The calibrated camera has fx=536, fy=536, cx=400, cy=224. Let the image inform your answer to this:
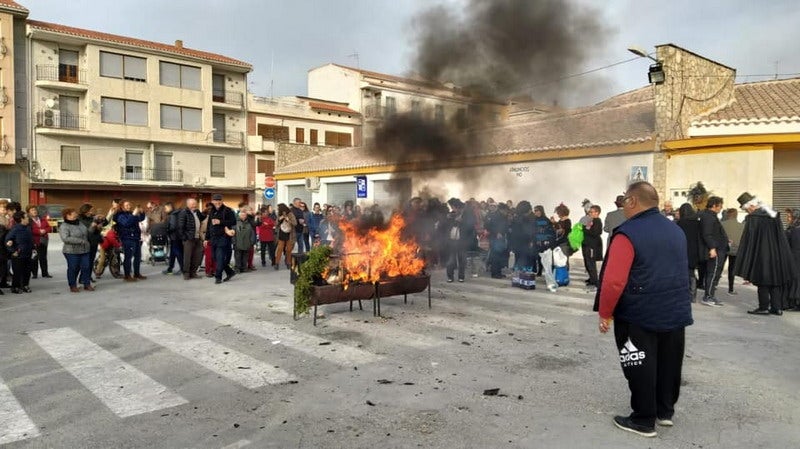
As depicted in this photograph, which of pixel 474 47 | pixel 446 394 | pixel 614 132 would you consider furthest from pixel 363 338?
pixel 614 132

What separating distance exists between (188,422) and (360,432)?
132 centimetres

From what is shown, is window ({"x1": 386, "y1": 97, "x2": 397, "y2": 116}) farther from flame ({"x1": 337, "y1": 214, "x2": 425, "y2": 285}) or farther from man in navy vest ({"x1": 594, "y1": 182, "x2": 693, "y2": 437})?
man in navy vest ({"x1": 594, "y1": 182, "x2": 693, "y2": 437})

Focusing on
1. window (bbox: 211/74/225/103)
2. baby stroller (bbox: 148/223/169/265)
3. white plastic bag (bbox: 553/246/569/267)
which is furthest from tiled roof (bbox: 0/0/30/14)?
white plastic bag (bbox: 553/246/569/267)

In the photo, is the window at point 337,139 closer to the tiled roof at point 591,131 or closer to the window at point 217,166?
the window at point 217,166

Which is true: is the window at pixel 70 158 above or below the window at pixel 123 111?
below

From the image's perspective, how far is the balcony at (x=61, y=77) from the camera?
33.7m

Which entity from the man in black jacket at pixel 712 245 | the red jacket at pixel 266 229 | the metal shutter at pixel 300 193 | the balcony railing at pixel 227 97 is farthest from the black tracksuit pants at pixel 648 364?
the balcony railing at pixel 227 97

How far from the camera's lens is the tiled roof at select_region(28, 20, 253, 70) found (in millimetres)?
34500

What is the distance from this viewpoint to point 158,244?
14.1 meters

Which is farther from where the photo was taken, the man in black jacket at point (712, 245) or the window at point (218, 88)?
the window at point (218, 88)

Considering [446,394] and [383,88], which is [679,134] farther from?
[446,394]

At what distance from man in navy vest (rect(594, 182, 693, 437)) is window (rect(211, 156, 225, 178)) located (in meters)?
40.5

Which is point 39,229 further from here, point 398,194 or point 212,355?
point 212,355

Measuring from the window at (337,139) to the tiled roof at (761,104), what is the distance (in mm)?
30794
